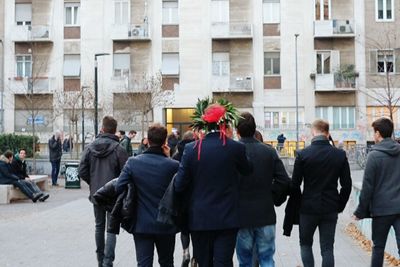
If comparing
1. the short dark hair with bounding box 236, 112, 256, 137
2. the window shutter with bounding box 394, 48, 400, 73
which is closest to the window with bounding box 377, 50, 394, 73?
the window shutter with bounding box 394, 48, 400, 73

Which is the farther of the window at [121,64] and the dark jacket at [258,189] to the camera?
the window at [121,64]

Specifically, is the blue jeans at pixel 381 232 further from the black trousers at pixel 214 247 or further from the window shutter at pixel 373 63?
the window shutter at pixel 373 63

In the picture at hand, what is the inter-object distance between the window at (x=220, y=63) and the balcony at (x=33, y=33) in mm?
11893

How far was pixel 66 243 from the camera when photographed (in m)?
11.5

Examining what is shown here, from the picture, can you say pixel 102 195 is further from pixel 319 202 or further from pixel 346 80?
pixel 346 80

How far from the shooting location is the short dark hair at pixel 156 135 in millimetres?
6656

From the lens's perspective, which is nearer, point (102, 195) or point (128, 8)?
point (102, 195)

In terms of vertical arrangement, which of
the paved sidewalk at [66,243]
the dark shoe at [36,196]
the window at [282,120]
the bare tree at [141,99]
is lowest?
the paved sidewalk at [66,243]

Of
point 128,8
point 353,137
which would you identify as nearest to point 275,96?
point 353,137

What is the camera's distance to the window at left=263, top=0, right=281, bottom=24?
46.5m

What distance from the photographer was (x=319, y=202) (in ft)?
23.8

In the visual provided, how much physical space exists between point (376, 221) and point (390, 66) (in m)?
40.3

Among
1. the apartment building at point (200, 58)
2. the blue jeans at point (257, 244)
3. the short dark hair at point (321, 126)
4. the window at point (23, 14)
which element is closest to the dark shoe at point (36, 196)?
the blue jeans at point (257, 244)

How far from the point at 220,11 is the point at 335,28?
809 centimetres
